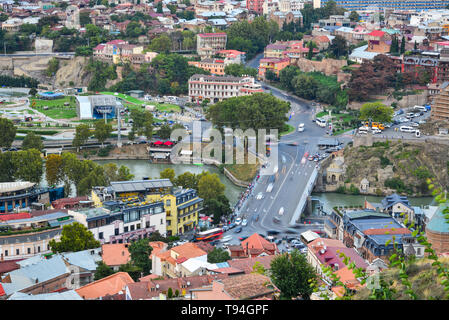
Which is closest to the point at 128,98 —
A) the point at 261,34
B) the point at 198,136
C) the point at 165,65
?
the point at 165,65

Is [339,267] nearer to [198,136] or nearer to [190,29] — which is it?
[198,136]

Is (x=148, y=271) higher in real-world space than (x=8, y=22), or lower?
lower

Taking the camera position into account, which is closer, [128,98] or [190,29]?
[128,98]

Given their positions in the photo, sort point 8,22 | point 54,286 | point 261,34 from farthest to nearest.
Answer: point 8,22, point 261,34, point 54,286

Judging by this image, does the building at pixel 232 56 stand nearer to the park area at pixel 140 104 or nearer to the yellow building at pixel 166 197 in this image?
the park area at pixel 140 104

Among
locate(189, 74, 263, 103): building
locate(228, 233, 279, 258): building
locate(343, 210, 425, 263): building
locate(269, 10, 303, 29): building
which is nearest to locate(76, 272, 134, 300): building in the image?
locate(228, 233, 279, 258): building

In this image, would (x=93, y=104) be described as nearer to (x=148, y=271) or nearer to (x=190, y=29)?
(x=190, y=29)

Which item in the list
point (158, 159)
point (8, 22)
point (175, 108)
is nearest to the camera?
point (158, 159)
